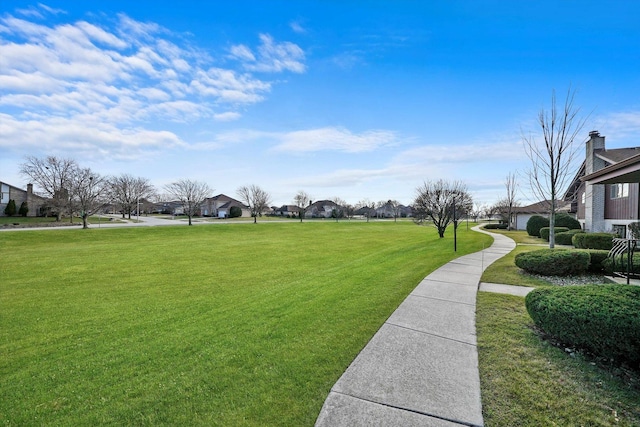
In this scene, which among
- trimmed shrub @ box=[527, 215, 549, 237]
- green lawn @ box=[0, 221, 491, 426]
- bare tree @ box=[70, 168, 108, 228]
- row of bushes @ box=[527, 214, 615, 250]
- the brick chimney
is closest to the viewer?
A: green lawn @ box=[0, 221, 491, 426]

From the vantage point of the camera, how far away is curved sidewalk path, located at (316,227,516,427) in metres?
2.51

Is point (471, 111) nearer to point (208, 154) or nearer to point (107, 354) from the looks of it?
point (107, 354)

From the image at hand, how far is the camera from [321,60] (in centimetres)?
1345

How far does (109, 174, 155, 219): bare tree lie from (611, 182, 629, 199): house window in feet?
220

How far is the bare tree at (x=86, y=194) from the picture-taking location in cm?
3231

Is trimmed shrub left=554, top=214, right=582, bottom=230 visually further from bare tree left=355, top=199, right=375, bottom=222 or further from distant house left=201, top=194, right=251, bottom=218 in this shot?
bare tree left=355, top=199, right=375, bottom=222

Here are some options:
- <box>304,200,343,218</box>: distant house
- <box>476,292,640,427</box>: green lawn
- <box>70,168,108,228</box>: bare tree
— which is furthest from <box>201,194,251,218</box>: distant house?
<box>476,292,640,427</box>: green lawn

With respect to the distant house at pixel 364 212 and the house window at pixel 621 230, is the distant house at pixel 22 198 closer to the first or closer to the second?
the house window at pixel 621 230

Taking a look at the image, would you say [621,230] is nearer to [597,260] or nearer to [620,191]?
[620,191]

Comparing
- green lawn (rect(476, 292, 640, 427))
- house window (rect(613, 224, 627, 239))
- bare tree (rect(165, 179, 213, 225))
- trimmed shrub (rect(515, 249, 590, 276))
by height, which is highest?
bare tree (rect(165, 179, 213, 225))

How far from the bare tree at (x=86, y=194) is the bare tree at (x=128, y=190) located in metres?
19.5

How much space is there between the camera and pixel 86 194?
1310 inches

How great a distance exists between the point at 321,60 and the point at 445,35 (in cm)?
546

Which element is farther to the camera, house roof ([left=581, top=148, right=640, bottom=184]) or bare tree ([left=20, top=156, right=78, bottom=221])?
bare tree ([left=20, top=156, right=78, bottom=221])
